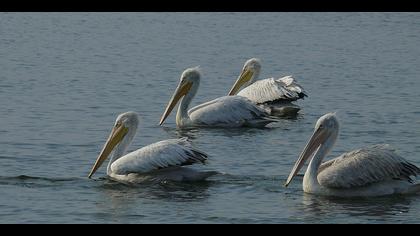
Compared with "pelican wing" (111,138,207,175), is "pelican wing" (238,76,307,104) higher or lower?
lower

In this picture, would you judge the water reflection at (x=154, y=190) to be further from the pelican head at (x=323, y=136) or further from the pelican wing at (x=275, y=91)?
the pelican wing at (x=275, y=91)

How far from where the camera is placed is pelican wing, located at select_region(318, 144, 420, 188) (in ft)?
29.2

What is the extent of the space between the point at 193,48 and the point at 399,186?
1097cm

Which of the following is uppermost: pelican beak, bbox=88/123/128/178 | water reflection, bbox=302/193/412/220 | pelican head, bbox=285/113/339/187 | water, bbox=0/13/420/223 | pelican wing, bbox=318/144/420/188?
pelican head, bbox=285/113/339/187

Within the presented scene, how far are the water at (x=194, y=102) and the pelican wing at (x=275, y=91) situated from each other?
0.96 feet

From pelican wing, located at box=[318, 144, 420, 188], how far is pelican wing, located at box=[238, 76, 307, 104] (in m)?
4.47

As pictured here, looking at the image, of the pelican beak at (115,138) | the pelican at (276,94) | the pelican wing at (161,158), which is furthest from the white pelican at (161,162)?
the pelican at (276,94)

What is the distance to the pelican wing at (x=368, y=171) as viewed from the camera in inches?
350

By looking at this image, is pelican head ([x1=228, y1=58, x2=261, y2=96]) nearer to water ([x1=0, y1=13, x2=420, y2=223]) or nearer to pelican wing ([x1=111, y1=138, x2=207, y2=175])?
water ([x1=0, y1=13, x2=420, y2=223])

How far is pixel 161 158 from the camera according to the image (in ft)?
30.5

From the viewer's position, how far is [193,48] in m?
19.7

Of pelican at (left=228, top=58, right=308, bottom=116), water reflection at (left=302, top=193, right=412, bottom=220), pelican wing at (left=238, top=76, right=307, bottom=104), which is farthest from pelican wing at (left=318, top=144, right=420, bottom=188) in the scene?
pelican wing at (left=238, top=76, right=307, bottom=104)

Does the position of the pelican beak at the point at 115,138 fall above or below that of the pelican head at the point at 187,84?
above
